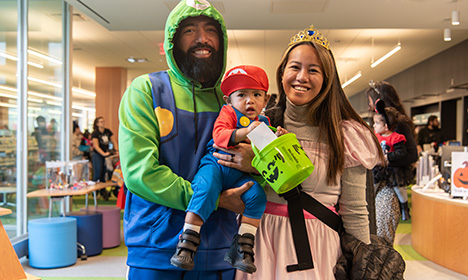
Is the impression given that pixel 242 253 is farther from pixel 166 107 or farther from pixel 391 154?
pixel 391 154

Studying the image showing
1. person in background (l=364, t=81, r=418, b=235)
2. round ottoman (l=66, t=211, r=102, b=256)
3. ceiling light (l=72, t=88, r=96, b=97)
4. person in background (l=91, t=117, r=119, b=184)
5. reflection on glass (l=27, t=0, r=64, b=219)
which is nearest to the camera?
person in background (l=364, t=81, r=418, b=235)

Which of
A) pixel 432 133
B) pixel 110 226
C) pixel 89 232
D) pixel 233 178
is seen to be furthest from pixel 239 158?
pixel 432 133

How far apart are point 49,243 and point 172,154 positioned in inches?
150

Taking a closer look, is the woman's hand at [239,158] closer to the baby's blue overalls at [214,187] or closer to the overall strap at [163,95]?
the baby's blue overalls at [214,187]

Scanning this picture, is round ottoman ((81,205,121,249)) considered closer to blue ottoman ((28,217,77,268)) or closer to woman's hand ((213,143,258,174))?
blue ottoman ((28,217,77,268))

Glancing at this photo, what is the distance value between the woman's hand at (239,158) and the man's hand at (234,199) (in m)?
0.07

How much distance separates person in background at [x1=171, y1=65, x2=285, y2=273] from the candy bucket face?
0.11m

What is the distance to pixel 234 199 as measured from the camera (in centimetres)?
156

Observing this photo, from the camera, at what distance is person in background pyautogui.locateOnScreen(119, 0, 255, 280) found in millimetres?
1472

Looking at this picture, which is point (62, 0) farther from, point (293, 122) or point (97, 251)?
point (293, 122)

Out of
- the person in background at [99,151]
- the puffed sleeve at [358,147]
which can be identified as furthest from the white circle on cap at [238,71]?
the person in background at [99,151]

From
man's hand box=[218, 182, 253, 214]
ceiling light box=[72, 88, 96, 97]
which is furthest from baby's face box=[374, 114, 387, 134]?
ceiling light box=[72, 88, 96, 97]

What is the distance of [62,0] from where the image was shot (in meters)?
6.10

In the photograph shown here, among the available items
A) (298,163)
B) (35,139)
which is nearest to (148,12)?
(35,139)
